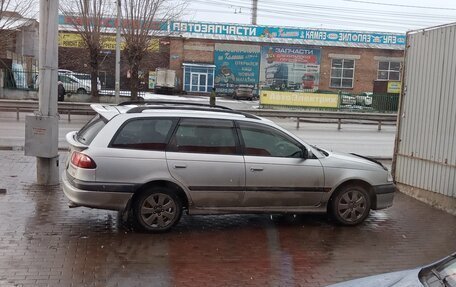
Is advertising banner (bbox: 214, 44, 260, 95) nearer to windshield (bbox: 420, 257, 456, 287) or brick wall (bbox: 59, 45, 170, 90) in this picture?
brick wall (bbox: 59, 45, 170, 90)

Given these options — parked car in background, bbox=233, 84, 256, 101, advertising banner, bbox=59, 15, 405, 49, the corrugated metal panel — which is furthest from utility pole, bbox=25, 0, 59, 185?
advertising banner, bbox=59, 15, 405, 49

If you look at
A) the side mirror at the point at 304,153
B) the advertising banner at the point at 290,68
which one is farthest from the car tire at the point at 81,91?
the side mirror at the point at 304,153

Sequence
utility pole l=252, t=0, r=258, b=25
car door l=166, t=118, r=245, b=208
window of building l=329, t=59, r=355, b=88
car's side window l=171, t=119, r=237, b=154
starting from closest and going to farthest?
car door l=166, t=118, r=245, b=208
car's side window l=171, t=119, r=237, b=154
window of building l=329, t=59, r=355, b=88
utility pole l=252, t=0, r=258, b=25

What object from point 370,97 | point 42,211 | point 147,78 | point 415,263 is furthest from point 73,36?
point 415,263

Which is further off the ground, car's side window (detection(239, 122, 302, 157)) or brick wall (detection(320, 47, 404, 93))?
brick wall (detection(320, 47, 404, 93))

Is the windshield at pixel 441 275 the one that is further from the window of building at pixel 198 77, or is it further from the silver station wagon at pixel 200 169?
the window of building at pixel 198 77

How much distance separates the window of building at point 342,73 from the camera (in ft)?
175

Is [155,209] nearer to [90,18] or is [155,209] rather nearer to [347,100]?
[90,18]

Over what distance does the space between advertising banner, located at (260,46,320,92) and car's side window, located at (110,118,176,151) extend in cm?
4628

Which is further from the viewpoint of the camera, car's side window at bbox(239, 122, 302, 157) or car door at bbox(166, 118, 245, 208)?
car's side window at bbox(239, 122, 302, 157)

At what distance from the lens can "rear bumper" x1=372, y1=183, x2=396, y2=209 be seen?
7.12 metres

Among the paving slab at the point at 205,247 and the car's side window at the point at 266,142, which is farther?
the car's side window at the point at 266,142

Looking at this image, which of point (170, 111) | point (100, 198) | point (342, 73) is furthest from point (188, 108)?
point (342, 73)

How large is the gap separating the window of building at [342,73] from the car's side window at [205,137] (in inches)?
1914
